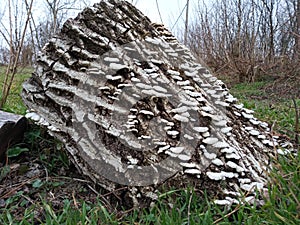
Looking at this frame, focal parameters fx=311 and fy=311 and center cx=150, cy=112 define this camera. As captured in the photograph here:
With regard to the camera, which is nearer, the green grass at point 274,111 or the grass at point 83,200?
the grass at point 83,200

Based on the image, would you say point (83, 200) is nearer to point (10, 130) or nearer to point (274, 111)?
point (10, 130)

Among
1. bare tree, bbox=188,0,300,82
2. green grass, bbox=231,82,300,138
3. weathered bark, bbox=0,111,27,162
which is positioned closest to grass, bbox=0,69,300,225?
weathered bark, bbox=0,111,27,162

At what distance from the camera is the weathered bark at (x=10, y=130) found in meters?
1.90

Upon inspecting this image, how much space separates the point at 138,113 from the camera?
169cm

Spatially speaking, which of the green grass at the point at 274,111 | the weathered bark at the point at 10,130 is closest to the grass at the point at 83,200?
the weathered bark at the point at 10,130

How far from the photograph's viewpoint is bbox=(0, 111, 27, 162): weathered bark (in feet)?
6.22

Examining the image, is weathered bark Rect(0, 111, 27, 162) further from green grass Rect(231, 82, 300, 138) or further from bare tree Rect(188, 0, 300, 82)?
bare tree Rect(188, 0, 300, 82)

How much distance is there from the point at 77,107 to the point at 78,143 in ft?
0.67

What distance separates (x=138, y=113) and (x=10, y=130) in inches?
33.7

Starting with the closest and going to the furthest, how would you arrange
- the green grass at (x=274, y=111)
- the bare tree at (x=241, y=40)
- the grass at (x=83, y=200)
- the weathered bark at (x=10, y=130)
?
the grass at (x=83, y=200) → the weathered bark at (x=10, y=130) → the green grass at (x=274, y=111) → the bare tree at (x=241, y=40)

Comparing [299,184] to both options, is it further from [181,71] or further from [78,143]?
[78,143]

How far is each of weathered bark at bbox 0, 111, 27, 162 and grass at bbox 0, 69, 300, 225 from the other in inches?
2.4

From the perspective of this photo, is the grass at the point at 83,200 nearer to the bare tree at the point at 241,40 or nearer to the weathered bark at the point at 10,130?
the weathered bark at the point at 10,130

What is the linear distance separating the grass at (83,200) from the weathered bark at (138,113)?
9 centimetres
